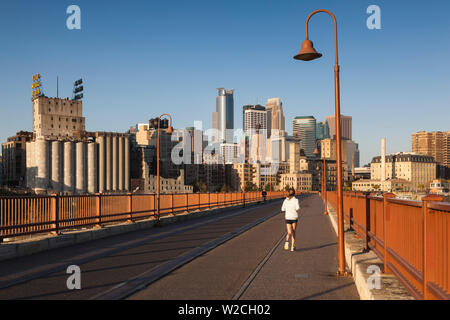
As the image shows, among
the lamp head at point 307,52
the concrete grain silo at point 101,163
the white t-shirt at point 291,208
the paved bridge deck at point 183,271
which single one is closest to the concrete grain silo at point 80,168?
the concrete grain silo at point 101,163

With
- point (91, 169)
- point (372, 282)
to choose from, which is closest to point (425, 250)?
point (372, 282)

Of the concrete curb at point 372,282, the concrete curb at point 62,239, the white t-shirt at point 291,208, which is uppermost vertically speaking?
the white t-shirt at point 291,208

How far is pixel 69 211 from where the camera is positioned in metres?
17.5

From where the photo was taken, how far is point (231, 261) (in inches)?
501

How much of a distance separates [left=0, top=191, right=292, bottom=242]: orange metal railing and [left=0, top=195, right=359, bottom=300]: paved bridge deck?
1.03m

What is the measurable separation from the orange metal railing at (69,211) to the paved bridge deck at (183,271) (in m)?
1.03

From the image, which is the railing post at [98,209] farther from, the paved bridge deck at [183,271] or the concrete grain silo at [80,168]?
the concrete grain silo at [80,168]

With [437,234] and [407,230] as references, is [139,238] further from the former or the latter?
[437,234]

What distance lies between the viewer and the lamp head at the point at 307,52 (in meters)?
11.8

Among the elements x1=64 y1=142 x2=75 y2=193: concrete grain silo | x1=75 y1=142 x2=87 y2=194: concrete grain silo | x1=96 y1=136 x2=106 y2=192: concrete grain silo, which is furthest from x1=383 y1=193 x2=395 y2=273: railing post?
x1=96 y1=136 x2=106 y2=192: concrete grain silo

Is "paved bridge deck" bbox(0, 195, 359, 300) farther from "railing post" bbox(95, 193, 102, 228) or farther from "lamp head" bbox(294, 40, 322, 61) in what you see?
"lamp head" bbox(294, 40, 322, 61)

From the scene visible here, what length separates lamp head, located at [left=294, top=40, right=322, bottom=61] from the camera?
38.7ft
